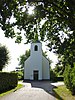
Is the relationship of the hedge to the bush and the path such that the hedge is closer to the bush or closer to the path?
the path

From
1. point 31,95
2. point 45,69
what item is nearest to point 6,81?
point 31,95

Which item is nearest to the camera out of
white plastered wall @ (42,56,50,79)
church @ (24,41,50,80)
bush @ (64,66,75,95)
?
bush @ (64,66,75,95)

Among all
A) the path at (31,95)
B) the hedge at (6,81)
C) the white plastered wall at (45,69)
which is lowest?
the path at (31,95)

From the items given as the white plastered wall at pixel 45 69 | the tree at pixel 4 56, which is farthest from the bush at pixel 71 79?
the white plastered wall at pixel 45 69

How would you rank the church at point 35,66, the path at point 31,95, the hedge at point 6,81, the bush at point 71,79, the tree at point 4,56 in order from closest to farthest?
the path at point 31,95, the bush at point 71,79, the hedge at point 6,81, the tree at point 4,56, the church at point 35,66

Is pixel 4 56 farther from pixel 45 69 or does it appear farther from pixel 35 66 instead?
pixel 45 69

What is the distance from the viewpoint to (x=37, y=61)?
70.8 metres

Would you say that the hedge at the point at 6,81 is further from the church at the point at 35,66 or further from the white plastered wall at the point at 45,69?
the white plastered wall at the point at 45,69

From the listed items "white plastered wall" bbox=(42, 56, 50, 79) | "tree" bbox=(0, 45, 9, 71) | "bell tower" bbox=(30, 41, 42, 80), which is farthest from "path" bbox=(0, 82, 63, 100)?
"white plastered wall" bbox=(42, 56, 50, 79)

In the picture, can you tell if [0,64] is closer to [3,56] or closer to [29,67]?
[3,56]

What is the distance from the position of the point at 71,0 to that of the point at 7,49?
40197 millimetres

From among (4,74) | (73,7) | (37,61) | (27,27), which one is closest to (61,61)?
(27,27)

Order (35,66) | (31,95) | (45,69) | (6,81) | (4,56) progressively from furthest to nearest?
(45,69) → (35,66) → (4,56) → (6,81) → (31,95)

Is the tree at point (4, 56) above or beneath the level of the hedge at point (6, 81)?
above
